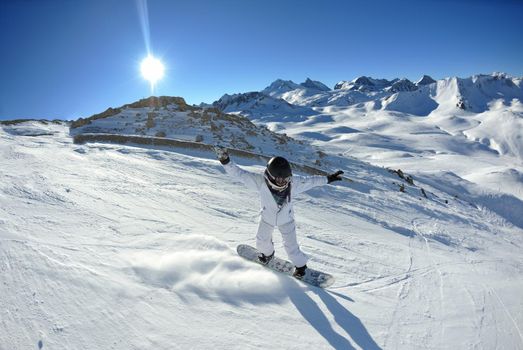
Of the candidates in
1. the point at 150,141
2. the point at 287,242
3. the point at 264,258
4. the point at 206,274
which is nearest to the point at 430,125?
the point at 150,141

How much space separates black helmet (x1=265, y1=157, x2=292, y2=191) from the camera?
11.1ft

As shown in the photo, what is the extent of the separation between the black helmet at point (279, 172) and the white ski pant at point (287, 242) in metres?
0.53

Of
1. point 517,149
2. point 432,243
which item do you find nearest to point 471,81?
point 517,149

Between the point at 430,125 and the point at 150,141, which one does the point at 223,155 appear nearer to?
the point at 150,141

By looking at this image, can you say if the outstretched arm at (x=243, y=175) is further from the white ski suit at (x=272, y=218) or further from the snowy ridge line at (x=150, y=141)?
the snowy ridge line at (x=150, y=141)

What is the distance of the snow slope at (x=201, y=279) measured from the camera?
2.37m

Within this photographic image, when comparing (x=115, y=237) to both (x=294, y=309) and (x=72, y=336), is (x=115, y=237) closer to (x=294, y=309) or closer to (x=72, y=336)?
(x=72, y=336)

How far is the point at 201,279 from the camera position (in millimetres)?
3059

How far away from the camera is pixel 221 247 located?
12.9 feet

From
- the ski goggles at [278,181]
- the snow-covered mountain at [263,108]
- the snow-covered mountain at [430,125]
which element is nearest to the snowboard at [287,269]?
the ski goggles at [278,181]

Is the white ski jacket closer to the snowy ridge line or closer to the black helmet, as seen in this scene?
the black helmet

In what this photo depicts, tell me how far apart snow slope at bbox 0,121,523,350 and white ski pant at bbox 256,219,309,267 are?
0.29 m

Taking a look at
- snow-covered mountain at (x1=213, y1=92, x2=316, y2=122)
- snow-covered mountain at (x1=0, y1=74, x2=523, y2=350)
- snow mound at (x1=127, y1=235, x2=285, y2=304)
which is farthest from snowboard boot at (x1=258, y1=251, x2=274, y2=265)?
snow-covered mountain at (x1=213, y1=92, x2=316, y2=122)

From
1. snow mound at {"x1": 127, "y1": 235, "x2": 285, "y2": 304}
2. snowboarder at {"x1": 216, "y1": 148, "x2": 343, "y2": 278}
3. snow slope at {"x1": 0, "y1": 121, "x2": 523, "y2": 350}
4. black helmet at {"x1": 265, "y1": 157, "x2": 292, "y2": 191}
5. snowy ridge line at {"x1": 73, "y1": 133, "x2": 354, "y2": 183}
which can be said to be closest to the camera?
snow slope at {"x1": 0, "y1": 121, "x2": 523, "y2": 350}
